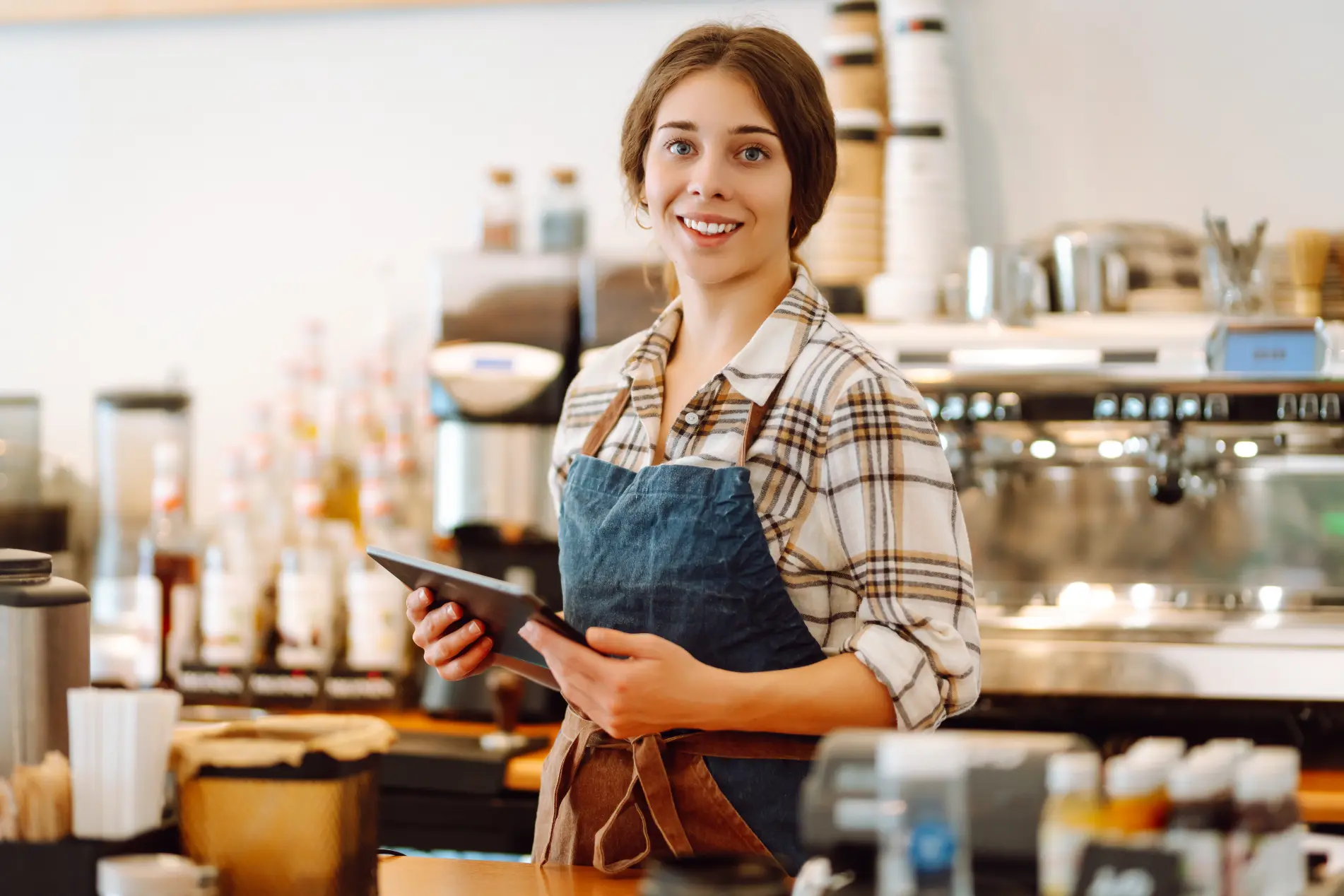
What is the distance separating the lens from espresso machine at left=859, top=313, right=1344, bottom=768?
89.7 inches

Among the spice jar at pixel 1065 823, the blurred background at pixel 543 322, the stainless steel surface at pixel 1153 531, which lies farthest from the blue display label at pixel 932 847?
the stainless steel surface at pixel 1153 531

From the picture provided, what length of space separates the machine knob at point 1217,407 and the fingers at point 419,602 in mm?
1460

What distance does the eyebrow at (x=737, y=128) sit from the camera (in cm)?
148

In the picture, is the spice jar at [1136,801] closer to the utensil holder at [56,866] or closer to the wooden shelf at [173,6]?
the utensil holder at [56,866]

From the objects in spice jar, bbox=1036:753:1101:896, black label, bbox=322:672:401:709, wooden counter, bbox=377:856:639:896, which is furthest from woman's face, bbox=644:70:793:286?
black label, bbox=322:672:401:709

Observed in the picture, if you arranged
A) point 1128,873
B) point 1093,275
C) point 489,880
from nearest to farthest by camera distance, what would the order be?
point 1128,873
point 489,880
point 1093,275

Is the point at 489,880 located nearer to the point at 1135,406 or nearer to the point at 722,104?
the point at 722,104

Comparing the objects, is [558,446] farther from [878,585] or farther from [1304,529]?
[1304,529]

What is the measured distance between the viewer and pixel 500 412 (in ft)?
8.75

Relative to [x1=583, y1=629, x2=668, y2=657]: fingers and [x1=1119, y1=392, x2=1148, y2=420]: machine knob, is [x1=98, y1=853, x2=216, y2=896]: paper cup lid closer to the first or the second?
[x1=583, y1=629, x2=668, y2=657]: fingers

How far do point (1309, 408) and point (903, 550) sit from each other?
1266 millimetres

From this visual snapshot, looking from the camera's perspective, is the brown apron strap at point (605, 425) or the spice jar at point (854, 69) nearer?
the brown apron strap at point (605, 425)

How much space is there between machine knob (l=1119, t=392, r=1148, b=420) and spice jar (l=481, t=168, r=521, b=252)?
3.93 feet

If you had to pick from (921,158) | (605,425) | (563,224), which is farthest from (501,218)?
(605,425)
